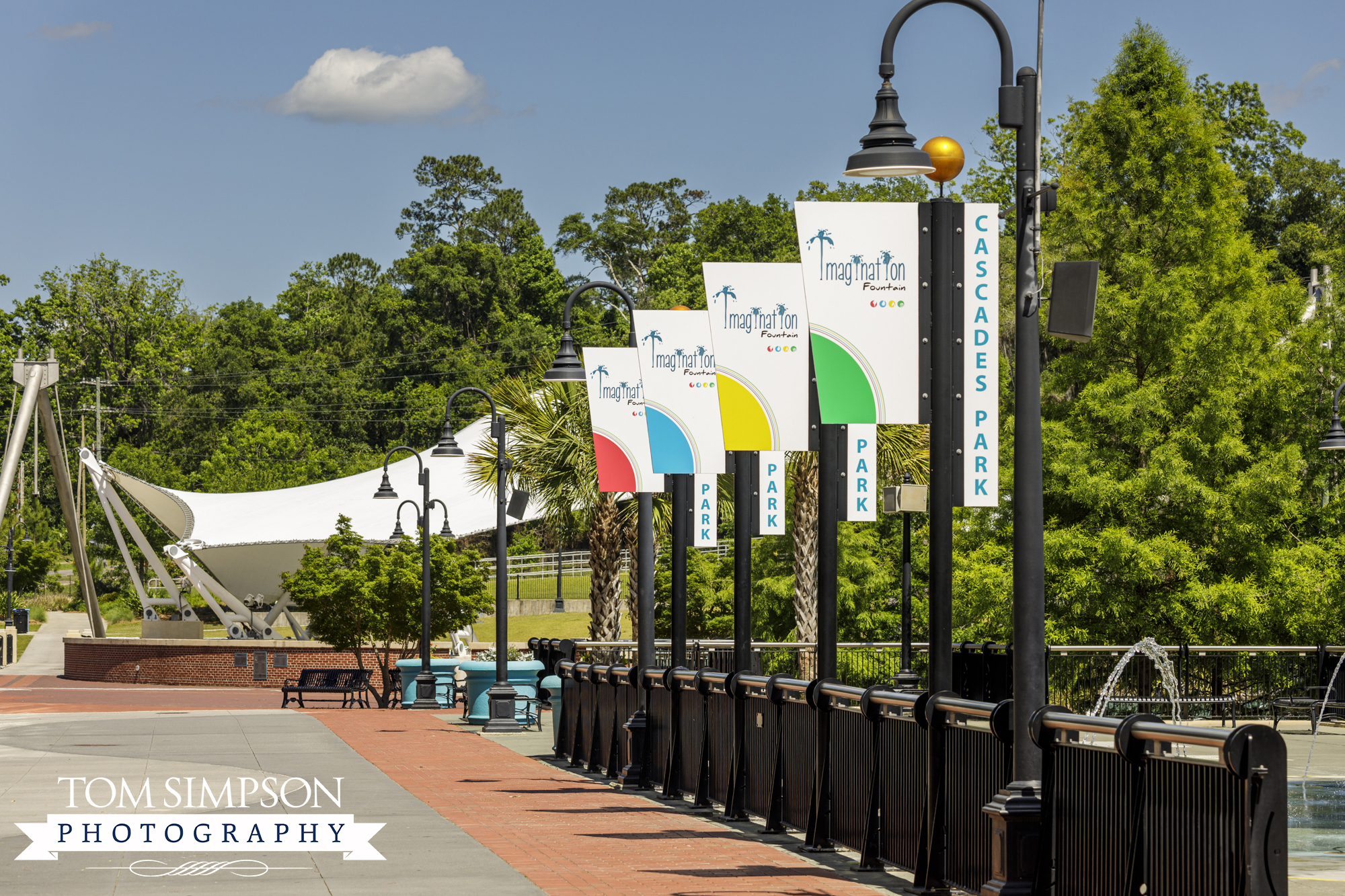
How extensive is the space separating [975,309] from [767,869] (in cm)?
406

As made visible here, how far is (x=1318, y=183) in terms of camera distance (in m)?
70.6

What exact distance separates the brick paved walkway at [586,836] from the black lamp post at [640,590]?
404 millimetres

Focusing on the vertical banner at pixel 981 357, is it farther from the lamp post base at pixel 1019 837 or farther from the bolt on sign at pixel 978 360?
the lamp post base at pixel 1019 837

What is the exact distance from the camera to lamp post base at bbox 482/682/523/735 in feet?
80.8

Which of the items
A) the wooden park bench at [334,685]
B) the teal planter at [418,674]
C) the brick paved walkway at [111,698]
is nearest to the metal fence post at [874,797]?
the teal planter at [418,674]

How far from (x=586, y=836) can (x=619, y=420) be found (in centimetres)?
582

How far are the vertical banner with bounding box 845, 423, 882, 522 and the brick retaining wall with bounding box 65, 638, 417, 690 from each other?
38007mm

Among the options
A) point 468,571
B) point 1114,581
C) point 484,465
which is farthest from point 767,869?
point 468,571

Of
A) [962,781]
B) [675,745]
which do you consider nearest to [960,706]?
[962,781]

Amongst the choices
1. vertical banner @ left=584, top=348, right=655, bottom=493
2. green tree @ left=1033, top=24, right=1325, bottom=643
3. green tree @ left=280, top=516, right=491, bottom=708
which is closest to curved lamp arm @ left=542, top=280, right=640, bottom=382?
vertical banner @ left=584, top=348, right=655, bottom=493

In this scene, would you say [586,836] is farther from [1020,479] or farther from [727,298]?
[1020,479]

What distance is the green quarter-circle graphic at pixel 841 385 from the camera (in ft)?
32.4

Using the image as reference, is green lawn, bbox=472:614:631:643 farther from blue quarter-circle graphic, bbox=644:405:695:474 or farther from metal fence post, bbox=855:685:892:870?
metal fence post, bbox=855:685:892:870

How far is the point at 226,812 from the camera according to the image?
43.3ft
